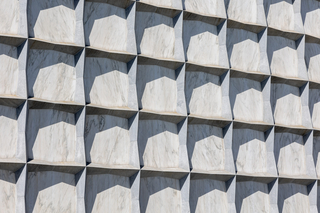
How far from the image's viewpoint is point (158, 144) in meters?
25.0

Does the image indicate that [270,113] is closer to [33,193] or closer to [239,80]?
[239,80]

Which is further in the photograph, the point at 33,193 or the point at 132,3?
the point at 132,3

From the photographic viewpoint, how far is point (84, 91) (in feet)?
75.6

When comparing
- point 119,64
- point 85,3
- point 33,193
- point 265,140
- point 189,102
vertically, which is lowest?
point 33,193

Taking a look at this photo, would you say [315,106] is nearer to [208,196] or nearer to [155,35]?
[208,196]

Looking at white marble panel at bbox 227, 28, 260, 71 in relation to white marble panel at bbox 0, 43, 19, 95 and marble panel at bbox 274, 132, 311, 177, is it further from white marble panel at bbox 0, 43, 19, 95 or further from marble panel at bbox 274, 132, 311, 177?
white marble panel at bbox 0, 43, 19, 95

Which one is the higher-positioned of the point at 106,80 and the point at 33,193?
the point at 106,80

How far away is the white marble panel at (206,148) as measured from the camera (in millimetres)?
25938

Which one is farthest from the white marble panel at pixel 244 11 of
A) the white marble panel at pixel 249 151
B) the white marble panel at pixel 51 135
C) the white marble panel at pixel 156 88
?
the white marble panel at pixel 51 135

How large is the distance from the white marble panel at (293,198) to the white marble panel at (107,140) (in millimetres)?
10645

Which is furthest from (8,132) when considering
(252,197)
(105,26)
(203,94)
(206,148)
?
(252,197)

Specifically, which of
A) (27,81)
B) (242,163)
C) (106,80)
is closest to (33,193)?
(27,81)

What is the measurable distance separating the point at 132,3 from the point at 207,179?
10.7 meters

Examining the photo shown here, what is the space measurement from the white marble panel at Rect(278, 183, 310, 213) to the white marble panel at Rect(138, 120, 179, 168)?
7709 mm
